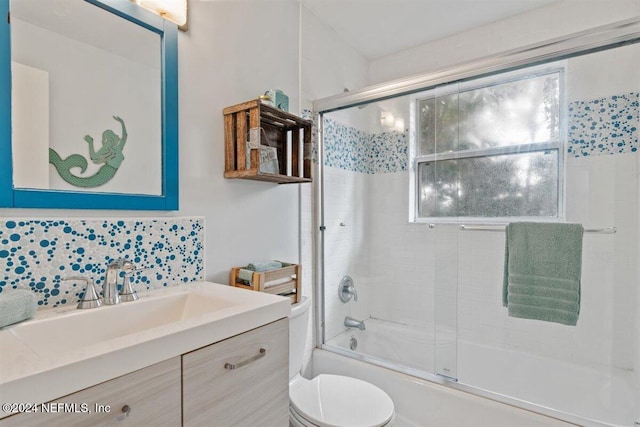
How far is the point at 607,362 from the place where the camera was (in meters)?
1.71

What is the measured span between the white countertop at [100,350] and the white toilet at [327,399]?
494 mm

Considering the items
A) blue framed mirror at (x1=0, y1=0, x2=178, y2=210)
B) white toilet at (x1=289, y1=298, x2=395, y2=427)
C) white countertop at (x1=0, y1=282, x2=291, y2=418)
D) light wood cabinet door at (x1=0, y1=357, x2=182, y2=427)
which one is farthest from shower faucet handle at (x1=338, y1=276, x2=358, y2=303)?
light wood cabinet door at (x1=0, y1=357, x2=182, y2=427)

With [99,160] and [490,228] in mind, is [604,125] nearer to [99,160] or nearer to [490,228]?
[490,228]

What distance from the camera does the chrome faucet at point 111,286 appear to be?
3.27ft

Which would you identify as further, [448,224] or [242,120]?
[448,224]

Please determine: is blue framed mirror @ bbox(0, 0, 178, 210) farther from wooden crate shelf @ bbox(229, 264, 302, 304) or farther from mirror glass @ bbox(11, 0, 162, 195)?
wooden crate shelf @ bbox(229, 264, 302, 304)

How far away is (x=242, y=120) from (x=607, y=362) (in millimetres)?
2188

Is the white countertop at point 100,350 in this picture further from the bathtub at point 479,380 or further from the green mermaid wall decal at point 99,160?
the bathtub at point 479,380

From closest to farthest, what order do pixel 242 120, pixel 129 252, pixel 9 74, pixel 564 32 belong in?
pixel 9 74, pixel 129 252, pixel 242 120, pixel 564 32

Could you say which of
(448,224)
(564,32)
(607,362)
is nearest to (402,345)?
(448,224)

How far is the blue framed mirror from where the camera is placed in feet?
2.96

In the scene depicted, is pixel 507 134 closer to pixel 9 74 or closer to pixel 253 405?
pixel 253 405

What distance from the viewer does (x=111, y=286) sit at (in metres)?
1.01

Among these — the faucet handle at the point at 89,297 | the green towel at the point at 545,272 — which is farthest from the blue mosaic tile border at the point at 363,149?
the faucet handle at the point at 89,297
